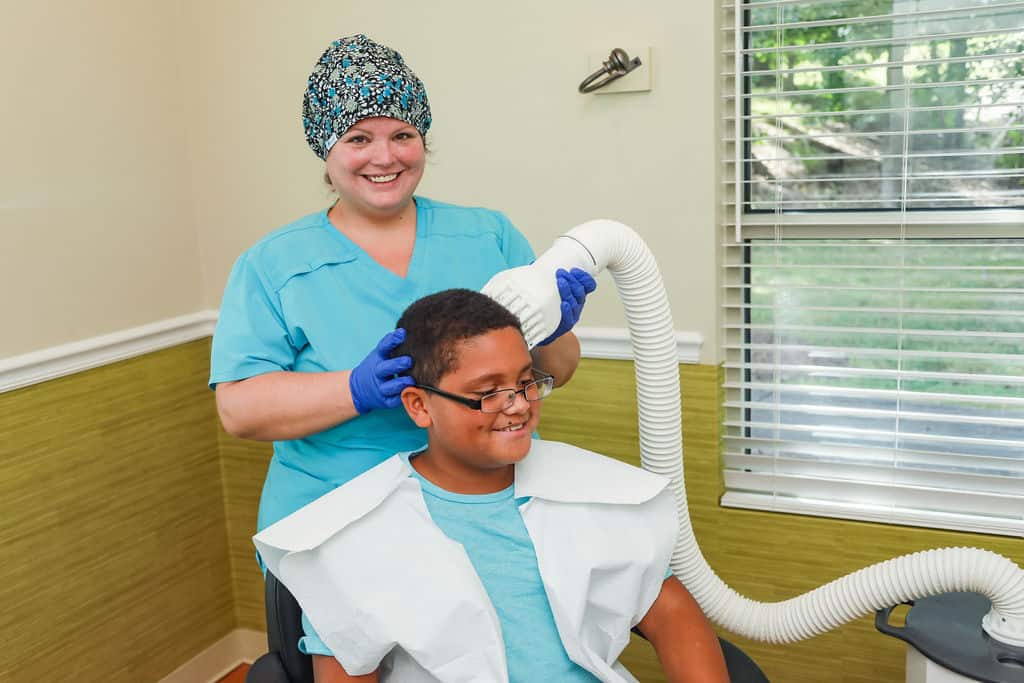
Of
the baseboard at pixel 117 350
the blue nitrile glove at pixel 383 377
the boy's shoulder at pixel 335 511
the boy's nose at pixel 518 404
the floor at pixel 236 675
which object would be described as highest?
the blue nitrile glove at pixel 383 377

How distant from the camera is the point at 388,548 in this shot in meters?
1.37

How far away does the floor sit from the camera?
8.58 ft

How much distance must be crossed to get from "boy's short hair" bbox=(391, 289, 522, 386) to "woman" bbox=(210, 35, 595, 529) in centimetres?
11

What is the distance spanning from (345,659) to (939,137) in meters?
1.46

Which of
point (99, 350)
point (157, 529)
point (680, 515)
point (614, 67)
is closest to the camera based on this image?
point (680, 515)

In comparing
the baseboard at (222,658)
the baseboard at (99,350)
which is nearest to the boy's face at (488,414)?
the baseboard at (99,350)

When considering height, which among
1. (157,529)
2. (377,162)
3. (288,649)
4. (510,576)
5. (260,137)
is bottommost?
(157,529)

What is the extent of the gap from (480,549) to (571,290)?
408 millimetres

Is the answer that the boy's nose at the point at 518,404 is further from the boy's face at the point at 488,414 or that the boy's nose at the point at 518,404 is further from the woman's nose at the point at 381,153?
the woman's nose at the point at 381,153

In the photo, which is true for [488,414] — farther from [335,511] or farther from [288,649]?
[288,649]

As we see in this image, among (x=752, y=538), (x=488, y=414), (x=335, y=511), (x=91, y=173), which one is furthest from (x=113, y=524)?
(x=752, y=538)

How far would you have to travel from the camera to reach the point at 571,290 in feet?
4.94

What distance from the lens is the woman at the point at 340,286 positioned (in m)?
1.52

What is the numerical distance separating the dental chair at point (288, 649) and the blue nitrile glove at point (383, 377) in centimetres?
31
